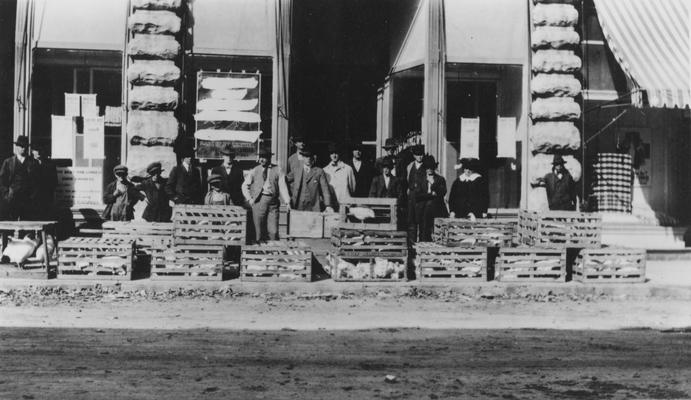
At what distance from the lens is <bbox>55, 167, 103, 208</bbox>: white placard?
15.4m

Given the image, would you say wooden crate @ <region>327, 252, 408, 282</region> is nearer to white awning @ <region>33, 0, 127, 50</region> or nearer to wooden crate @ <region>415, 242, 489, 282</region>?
wooden crate @ <region>415, 242, 489, 282</region>

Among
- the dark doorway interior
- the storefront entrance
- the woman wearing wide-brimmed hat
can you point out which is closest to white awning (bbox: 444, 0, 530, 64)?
the storefront entrance

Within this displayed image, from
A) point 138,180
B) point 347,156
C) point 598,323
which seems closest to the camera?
point 598,323

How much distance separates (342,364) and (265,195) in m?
7.09

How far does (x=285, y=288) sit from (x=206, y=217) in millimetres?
1629

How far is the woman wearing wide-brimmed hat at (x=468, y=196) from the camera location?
49.1ft

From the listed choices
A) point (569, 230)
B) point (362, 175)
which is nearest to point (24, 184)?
point (362, 175)

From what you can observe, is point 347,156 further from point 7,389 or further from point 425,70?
point 7,389

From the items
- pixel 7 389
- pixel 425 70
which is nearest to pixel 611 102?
pixel 425 70

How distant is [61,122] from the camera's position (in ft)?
50.5

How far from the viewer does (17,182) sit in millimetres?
14273

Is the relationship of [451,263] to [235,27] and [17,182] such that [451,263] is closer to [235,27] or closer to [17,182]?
[235,27]

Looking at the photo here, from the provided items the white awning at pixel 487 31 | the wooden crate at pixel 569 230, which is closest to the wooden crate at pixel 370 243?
the wooden crate at pixel 569 230

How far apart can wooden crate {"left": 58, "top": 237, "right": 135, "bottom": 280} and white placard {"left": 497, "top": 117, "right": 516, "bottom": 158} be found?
7.70 m
